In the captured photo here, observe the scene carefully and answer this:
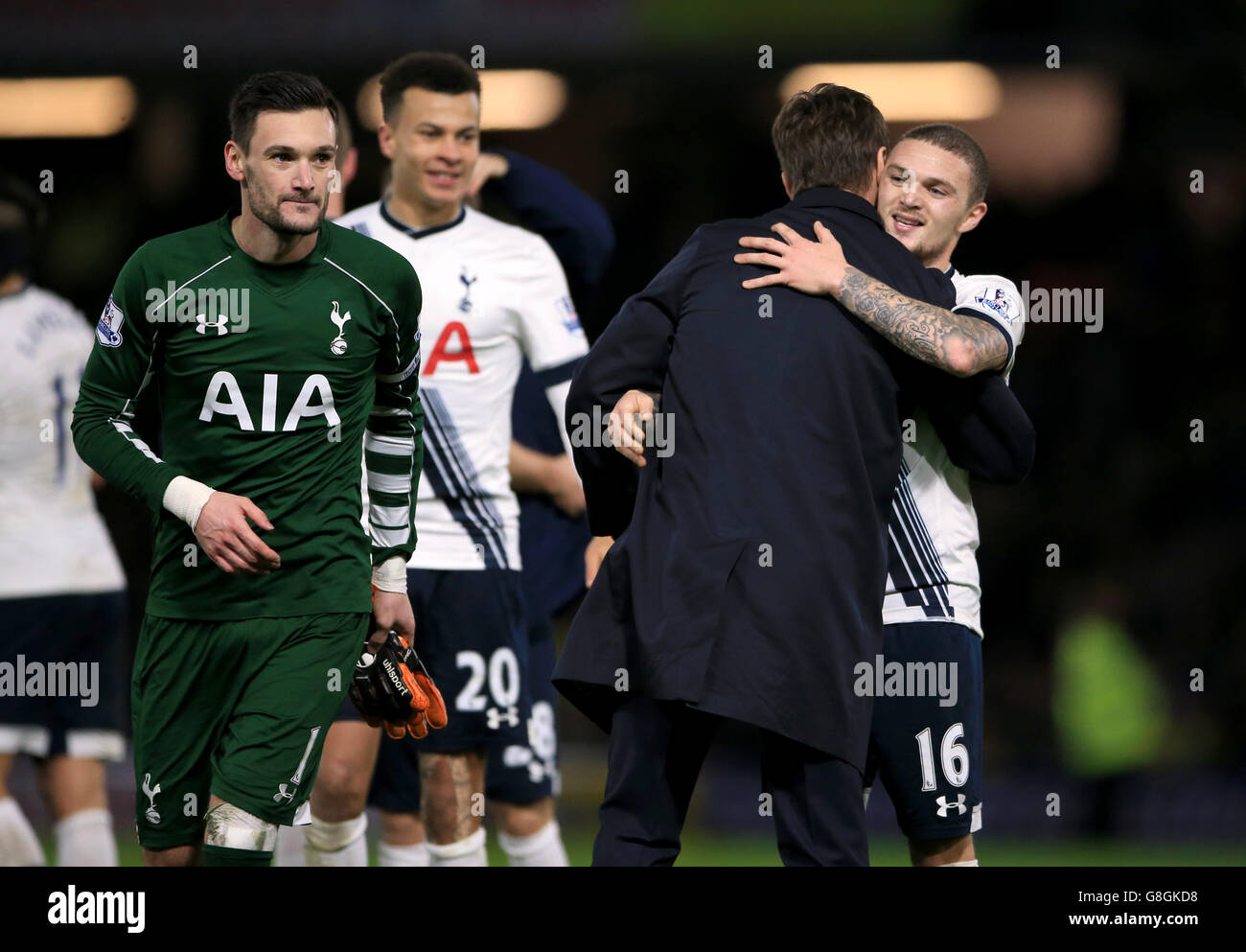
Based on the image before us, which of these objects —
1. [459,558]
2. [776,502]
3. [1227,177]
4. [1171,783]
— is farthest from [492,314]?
[1227,177]

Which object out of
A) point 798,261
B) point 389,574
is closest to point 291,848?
point 389,574

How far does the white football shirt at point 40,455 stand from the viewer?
611cm

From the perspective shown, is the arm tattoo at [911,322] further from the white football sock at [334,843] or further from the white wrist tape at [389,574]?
the white football sock at [334,843]

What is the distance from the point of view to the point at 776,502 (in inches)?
148

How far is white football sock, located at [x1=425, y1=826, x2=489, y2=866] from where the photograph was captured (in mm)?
5398

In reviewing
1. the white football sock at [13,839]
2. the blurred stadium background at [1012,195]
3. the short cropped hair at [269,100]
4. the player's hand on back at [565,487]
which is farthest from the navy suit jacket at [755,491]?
the blurred stadium background at [1012,195]

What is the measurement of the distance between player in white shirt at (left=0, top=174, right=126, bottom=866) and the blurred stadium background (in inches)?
180

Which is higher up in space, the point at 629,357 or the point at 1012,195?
the point at 1012,195

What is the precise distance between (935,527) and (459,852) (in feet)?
6.60

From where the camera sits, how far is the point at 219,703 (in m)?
4.18

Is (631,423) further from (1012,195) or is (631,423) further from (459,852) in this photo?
(1012,195)

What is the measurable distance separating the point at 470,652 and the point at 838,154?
2186mm

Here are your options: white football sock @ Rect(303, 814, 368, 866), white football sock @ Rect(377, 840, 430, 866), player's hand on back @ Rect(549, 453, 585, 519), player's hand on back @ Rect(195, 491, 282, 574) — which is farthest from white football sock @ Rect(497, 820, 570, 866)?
player's hand on back @ Rect(195, 491, 282, 574)
